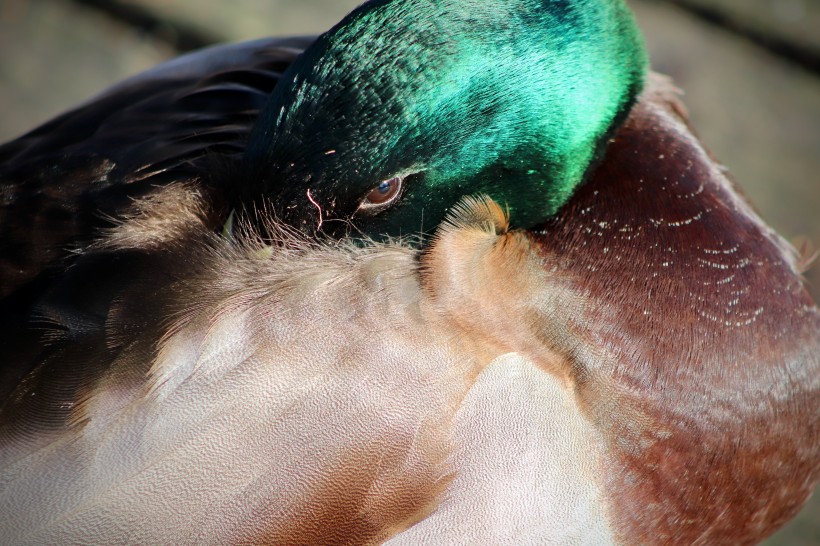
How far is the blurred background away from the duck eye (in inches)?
86.1

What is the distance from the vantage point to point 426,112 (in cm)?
135

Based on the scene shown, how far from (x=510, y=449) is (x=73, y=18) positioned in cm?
277

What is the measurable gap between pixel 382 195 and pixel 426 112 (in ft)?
0.45

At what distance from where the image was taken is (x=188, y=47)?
11.3 ft

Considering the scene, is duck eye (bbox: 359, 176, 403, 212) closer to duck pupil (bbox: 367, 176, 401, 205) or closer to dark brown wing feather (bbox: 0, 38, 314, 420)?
duck pupil (bbox: 367, 176, 401, 205)

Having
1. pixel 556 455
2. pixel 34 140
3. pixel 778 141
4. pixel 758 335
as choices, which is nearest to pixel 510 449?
pixel 556 455

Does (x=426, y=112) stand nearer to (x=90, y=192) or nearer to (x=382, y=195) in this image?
(x=382, y=195)

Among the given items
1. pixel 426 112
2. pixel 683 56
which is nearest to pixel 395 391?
pixel 426 112

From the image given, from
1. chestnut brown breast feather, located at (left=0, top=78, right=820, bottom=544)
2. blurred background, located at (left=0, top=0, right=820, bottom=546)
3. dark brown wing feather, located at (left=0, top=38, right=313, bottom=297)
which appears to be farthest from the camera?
blurred background, located at (left=0, top=0, right=820, bottom=546)

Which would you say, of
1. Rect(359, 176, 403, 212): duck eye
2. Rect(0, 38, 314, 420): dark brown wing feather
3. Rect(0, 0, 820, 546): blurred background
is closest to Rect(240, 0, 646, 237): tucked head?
Rect(359, 176, 403, 212): duck eye

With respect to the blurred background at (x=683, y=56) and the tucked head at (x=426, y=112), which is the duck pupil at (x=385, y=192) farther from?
the blurred background at (x=683, y=56)

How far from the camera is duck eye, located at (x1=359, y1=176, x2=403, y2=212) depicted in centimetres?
138

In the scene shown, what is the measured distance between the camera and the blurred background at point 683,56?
3.30 meters

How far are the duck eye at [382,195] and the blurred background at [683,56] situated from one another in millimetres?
2187
